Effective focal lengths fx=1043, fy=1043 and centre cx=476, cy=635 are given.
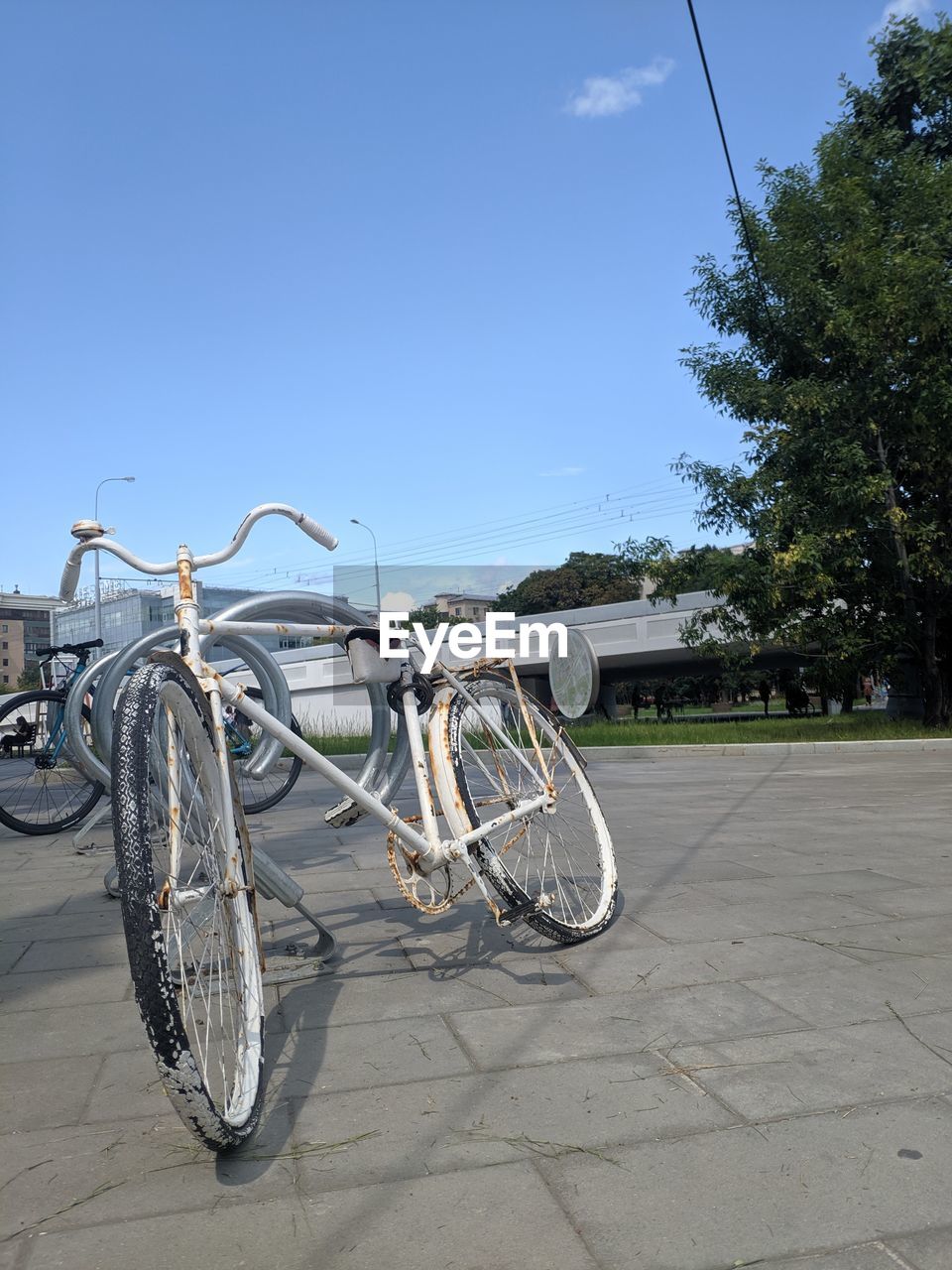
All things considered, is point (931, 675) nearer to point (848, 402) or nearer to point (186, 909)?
point (848, 402)

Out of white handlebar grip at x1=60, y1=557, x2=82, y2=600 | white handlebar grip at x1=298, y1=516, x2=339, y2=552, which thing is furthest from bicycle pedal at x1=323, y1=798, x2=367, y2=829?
white handlebar grip at x1=60, y1=557, x2=82, y2=600

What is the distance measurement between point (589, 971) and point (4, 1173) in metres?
1.87

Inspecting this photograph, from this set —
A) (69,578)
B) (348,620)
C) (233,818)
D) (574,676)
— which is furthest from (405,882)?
(69,578)

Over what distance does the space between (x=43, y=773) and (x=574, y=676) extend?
214 inches

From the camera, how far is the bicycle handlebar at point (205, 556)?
2930 millimetres

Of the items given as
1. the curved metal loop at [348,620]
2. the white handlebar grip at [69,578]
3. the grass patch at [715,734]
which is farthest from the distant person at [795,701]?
the white handlebar grip at [69,578]

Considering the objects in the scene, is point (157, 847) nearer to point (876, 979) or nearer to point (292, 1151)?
point (292, 1151)

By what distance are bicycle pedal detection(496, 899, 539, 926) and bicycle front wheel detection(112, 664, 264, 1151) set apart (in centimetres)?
96

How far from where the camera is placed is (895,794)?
8.65 meters

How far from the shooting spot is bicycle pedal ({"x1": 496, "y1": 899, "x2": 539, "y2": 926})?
3305 millimetres

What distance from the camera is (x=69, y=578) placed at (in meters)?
3.42

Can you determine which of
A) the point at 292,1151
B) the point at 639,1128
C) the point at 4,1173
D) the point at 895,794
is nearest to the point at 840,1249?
the point at 639,1128

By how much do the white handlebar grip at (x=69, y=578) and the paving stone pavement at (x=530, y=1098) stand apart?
4.31ft

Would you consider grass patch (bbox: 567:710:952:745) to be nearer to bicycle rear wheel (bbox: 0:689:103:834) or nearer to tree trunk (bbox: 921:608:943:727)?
tree trunk (bbox: 921:608:943:727)
